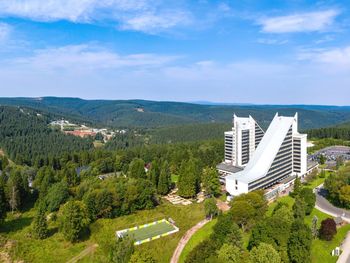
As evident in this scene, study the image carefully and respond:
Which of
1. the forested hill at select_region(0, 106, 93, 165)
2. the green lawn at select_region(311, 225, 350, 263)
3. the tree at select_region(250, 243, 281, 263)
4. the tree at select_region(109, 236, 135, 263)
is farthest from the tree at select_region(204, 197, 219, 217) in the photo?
the forested hill at select_region(0, 106, 93, 165)

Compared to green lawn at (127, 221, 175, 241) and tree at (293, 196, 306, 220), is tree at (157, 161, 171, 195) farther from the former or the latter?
tree at (293, 196, 306, 220)

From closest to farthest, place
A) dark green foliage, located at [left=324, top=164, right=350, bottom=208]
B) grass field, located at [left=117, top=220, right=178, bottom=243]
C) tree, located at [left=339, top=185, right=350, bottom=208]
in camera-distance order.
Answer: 1. grass field, located at [left=117, top=220, right=178, bottom=243]
2. tree, located at [left=339, top=185, right=350, bottom=208]
3. dark green foliage, located at [left=324, top=164, right=350, bottom=208]

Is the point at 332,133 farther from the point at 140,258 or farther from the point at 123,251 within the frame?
the point at 140,258

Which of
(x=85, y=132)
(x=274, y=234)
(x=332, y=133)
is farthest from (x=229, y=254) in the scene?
(x=85, y=132)

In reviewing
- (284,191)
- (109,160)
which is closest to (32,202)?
(109,160)

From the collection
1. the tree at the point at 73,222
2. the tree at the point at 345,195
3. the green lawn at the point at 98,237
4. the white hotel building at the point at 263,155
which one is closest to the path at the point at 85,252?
the green lawn at the point at 98,237

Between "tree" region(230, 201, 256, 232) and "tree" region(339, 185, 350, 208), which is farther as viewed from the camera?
"tree" region(339, 185, 350, 208)

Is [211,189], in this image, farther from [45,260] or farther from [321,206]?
[45,260]
